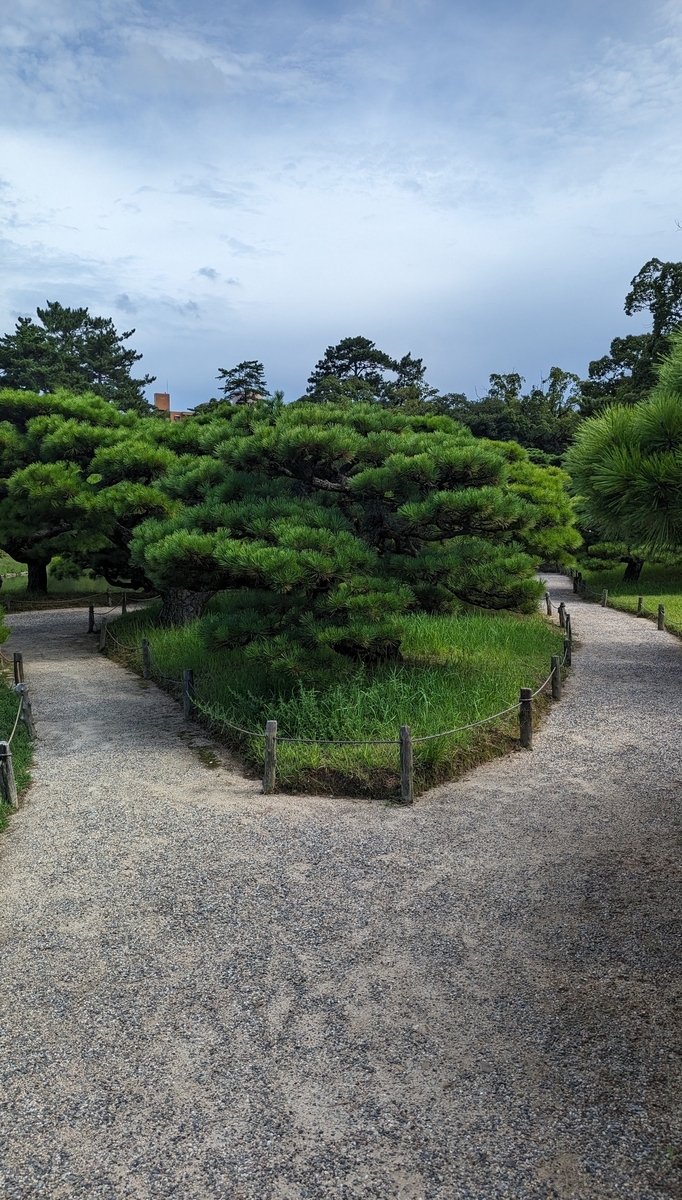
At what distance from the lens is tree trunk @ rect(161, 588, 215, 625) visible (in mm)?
14484

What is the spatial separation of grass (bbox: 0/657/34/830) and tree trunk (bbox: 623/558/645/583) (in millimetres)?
18249

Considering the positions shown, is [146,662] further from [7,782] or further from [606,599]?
[606,599]

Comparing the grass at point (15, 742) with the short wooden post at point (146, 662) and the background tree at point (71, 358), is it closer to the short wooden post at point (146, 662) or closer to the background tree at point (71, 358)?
the short wooden post at point (146, 662)

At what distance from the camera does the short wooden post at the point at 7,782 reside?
629 cm

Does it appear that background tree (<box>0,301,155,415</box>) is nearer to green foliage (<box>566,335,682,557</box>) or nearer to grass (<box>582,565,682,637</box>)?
grass (<box>582,565,682,637</box>)

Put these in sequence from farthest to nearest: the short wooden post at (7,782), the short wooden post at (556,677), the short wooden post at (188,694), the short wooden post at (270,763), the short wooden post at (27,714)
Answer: the short wooden post at (556,677) < the short wooden post at (188,694) < the short wooden post at (27,714) < the short wooden post at (270,763) < the short wooden post at (7,782)

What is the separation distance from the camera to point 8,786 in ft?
21.1

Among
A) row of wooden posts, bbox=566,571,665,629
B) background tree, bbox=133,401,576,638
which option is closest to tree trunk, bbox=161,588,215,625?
background tree, bbox=133,401,576,638

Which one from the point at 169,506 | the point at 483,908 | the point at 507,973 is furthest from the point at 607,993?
the point at 169,506

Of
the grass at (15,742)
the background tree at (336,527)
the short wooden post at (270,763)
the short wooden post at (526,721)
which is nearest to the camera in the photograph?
the short wooden post at (270,763)

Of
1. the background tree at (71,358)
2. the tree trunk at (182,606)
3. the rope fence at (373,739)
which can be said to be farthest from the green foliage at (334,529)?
the background tree at (71,358)

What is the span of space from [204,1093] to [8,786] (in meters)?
4.03

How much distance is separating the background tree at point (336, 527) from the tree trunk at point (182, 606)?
4990mm

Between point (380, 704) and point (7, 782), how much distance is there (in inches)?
141
